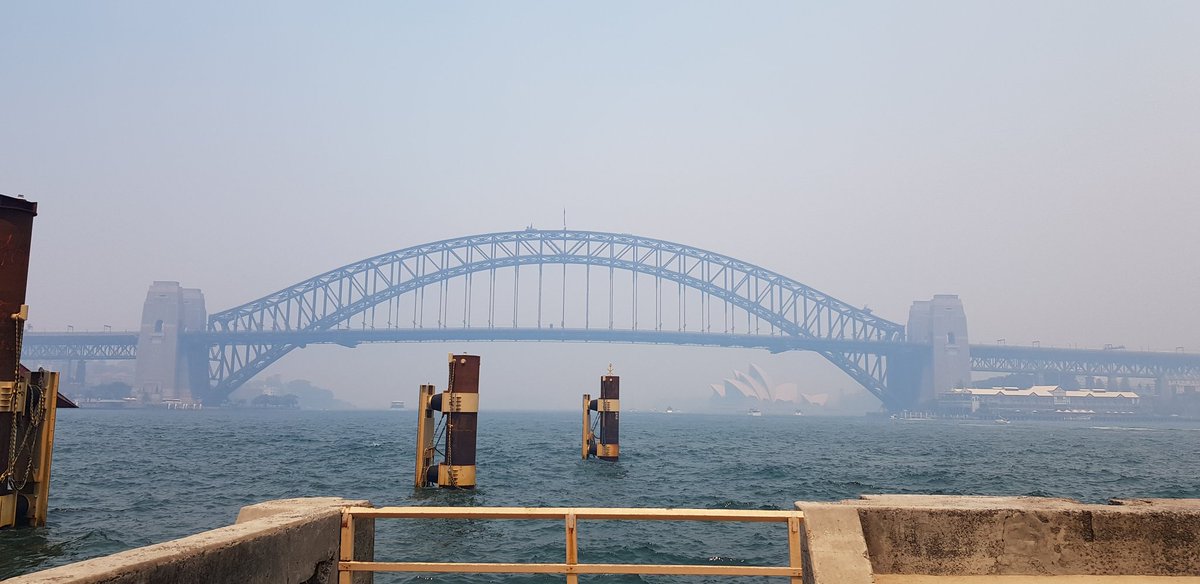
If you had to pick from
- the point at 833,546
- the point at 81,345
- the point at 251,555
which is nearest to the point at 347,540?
the point at 251,555

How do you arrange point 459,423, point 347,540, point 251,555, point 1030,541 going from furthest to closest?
1. point 459,423
2. point 347,540
3. point 1030,541
4. point 251,555

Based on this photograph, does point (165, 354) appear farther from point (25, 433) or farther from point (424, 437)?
point (25, 433)

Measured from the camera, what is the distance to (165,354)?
114375 mm

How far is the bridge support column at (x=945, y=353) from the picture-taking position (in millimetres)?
120125

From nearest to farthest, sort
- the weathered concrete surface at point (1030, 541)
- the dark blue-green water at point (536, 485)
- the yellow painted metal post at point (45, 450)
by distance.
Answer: the weathered concrete surface at point (1030, 541) < the yellow painted metal post at point (45, 450) < the dark blue-green water at point (536, 485)

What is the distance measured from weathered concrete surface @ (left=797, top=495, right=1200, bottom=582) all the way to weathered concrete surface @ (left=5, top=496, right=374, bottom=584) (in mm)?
2873

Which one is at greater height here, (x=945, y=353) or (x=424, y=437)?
(x=945, y=353)

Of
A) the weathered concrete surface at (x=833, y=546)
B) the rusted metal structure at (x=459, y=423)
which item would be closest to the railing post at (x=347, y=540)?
the weathered concrete surface at (x=833, y=546)

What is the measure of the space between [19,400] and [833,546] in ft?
37.0

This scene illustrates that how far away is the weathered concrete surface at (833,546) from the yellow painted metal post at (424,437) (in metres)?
15.0

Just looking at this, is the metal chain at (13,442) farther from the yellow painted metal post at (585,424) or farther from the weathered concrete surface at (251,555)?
the yellow painted metal post at (585,424)

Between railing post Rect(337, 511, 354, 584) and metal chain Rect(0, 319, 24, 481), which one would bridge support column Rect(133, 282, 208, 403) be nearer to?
metal chain Rect(0, 319, 24, 481)

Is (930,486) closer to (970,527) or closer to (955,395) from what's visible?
(970,527)

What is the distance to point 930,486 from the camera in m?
23.2
